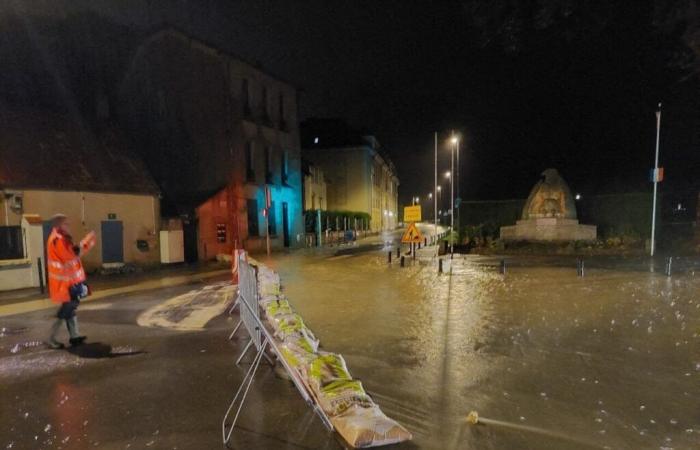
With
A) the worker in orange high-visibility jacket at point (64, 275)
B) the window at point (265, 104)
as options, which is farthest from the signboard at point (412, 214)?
the window at point (265, 104)

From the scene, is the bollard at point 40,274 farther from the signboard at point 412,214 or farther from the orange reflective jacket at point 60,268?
the signboard at point 412,214

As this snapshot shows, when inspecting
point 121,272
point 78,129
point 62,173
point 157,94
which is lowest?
point 121,272

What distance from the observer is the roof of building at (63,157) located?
14.7 m

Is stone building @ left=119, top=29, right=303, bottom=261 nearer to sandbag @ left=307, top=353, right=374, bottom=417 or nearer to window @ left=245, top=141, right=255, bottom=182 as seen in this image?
window @ left=245, top=141, right=255, bottom=182

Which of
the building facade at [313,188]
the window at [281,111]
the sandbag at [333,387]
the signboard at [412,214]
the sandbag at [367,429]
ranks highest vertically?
the window at [281,111]

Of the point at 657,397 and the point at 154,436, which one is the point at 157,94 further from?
the point at 657,397

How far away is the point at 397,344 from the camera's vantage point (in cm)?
657

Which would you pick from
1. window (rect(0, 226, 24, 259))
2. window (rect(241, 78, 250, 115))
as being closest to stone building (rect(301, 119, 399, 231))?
window (rect(241, 78, 250, 115))

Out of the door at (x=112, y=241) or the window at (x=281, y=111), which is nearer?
the door at (x=112, y=241)

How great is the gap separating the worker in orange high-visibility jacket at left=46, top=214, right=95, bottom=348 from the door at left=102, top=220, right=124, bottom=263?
10.8 metres

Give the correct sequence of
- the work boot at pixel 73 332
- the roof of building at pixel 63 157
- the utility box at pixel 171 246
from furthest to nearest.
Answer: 1. the utility box at pixel 171 246
2. the roof of building at pixel 63 157
3. the work boot at pixel 73 332

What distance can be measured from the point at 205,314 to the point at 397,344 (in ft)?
15.1

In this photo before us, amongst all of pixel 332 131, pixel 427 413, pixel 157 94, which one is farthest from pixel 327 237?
pixel 427 413

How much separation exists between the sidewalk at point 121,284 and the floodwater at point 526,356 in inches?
205
